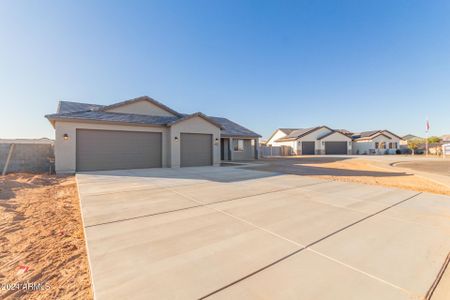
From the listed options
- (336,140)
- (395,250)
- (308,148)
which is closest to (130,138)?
(395,250)

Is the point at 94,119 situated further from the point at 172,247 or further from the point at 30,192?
the point at 172,247

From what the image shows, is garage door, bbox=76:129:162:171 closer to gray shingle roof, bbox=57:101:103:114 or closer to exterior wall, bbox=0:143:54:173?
exterior wall, bbox=0:143:54:173

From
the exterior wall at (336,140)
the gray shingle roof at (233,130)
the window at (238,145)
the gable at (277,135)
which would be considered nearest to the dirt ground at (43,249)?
the gray shingle roof at (233,130)

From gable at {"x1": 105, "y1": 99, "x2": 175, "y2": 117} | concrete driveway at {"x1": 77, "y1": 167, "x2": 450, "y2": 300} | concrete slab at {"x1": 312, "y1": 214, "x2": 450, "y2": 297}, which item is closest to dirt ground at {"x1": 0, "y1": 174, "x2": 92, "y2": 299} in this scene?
concrete driveway at {"x1": 77, "y1": 167, "x2": 450, "y2": 300}

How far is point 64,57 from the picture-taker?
10.6 metres

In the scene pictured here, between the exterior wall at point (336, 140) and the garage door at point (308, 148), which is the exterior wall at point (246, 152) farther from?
the exterior wall at point (336, 140)

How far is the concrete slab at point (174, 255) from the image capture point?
179 centimetres

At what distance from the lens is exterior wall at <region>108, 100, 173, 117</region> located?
13.6 m

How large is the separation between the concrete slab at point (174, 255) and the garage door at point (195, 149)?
9.37 meters

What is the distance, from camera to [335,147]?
32.9 m

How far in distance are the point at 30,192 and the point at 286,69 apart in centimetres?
1835

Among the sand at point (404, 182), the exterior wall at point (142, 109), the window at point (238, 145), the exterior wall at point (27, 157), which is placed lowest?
the sand at point (404, 182)

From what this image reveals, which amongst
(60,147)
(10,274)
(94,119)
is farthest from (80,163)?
(10,274)

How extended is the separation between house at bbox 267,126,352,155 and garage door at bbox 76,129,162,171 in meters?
23.3
